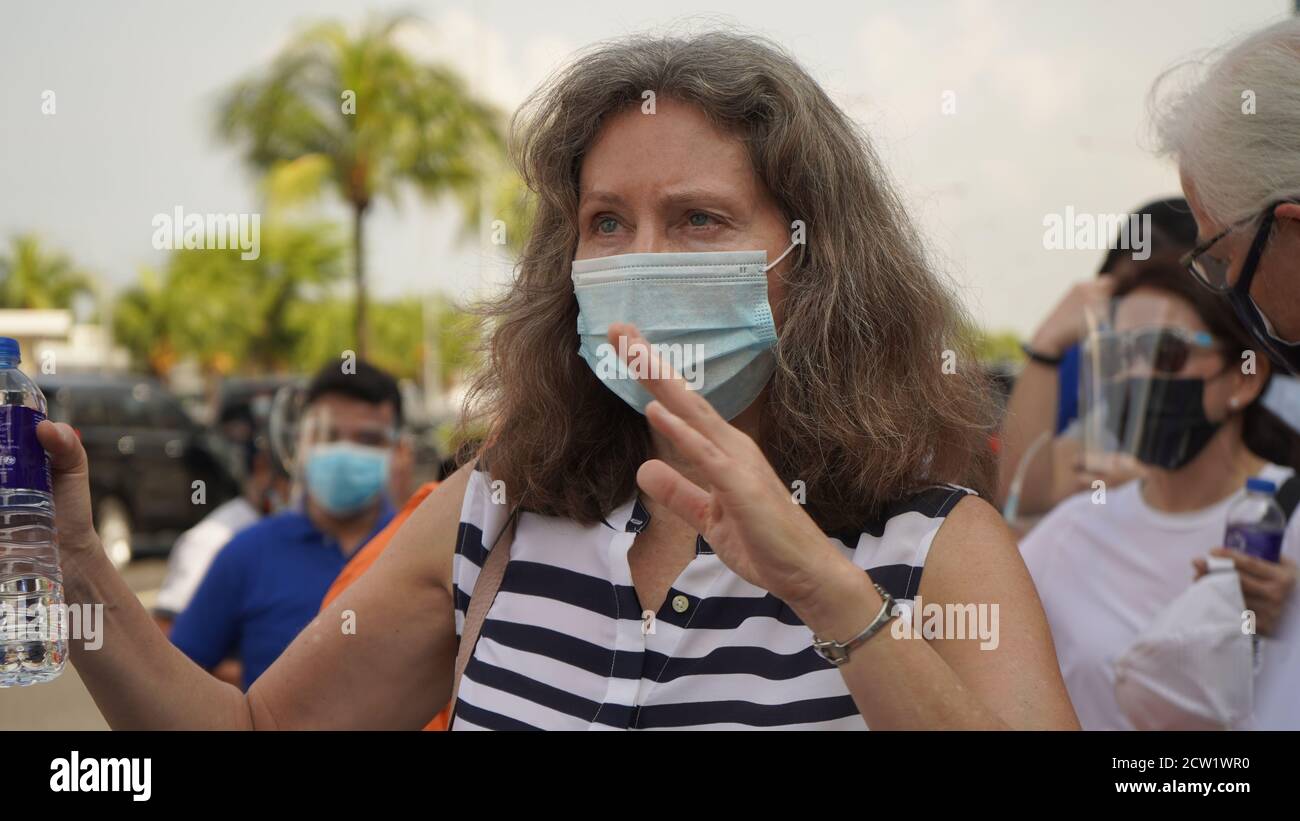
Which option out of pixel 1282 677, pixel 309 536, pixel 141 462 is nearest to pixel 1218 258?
pixel 1282 677

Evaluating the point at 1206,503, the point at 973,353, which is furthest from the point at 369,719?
the point at 1206,503

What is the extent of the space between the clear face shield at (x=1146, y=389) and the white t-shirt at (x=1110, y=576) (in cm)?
14

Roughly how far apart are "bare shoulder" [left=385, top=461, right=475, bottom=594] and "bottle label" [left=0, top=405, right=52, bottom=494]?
60cm

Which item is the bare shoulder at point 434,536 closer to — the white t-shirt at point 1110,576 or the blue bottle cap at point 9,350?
the blue bottle cap at point 9,350

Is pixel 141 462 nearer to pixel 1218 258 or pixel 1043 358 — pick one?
pixel 1043 358

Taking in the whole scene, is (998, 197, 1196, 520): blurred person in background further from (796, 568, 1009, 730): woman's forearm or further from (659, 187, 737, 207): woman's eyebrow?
(796, 568, 1009, 730): woman's forearm

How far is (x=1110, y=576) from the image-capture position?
311 cm

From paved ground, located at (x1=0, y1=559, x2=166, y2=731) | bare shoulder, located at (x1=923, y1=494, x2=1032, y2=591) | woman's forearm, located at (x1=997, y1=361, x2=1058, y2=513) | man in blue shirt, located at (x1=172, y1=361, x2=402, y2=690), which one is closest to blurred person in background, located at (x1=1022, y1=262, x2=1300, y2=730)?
woman's forearm, located at (x1=997, y1=361, x2=1058, y2=513)

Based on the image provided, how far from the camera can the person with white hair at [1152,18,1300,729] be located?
6.33 ft

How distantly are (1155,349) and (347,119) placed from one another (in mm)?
15726

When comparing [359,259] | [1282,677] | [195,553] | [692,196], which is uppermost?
[359,259]

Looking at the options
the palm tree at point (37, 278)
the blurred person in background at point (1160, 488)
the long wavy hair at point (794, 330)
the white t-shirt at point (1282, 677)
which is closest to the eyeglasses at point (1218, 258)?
the long wavy hair at point (794, 330)

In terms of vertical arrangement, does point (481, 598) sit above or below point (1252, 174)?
below
